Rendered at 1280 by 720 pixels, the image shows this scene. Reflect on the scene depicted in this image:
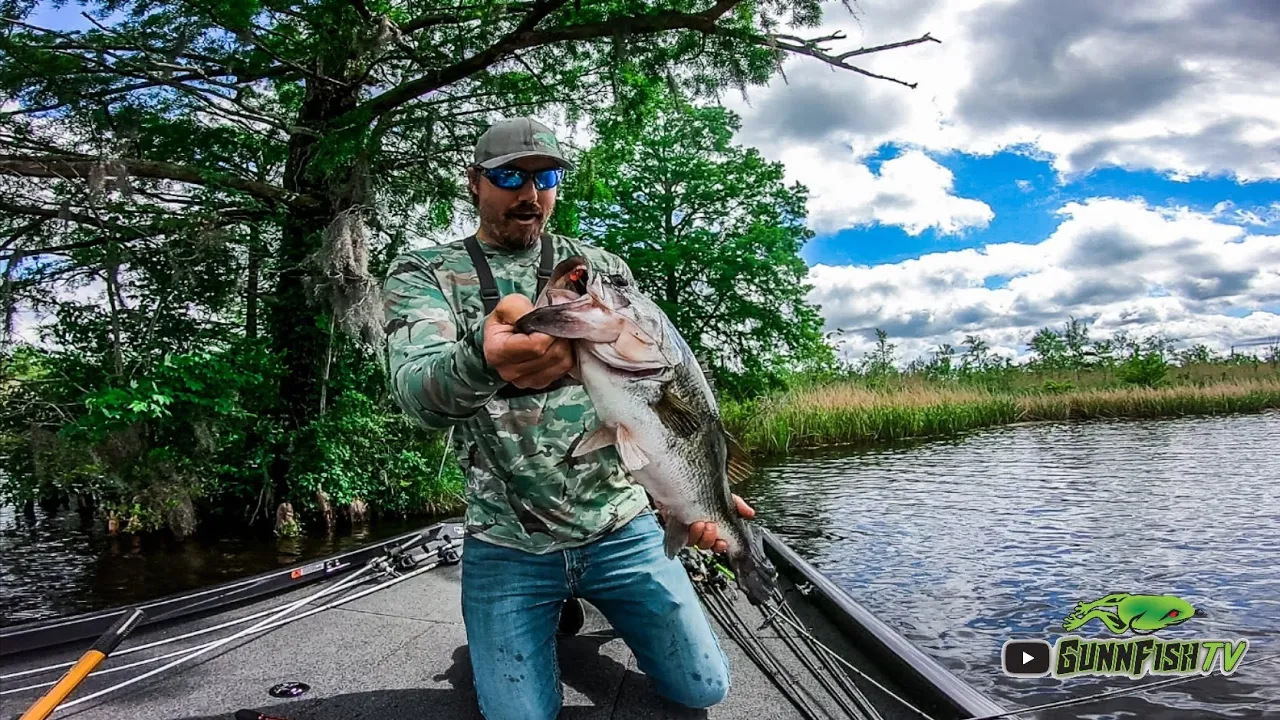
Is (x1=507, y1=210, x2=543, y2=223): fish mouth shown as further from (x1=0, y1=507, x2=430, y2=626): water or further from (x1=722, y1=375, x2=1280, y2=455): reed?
(x1=722, y1=375, x2=1280, y2=455): reed

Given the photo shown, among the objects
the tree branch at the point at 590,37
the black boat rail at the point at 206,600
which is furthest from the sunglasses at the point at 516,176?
the tree branch at the point at 590,37

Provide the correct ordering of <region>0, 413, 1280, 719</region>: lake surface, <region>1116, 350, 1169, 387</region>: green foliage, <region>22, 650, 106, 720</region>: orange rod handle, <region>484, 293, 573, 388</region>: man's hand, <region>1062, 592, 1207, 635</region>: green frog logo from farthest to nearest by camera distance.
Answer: <region>1116, 350, 1169, 387</region>: green foliage < <region>1062, 592, 1207, 635</region>: green frog logo < <region>0, 413, 1280, 719</region>: lake surface < <region>22, 650, 106, 720</region>: orange rod handle < <region>484, 293, 573, 388</region>: man's hand

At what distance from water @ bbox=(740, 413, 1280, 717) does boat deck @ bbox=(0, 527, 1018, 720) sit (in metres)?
1.69

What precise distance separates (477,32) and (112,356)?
6.20 metres

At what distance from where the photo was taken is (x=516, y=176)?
9.28ft

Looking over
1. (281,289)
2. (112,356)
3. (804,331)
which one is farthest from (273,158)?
(804,331)

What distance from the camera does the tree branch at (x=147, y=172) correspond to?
809 centimetres

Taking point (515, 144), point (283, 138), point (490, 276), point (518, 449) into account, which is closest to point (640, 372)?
point (518, 449)

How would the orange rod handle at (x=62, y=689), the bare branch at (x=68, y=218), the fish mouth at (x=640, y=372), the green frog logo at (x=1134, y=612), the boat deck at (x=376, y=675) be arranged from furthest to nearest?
the bare branch at (x=68, y=218)
the green frog logo at (x=1134, y=612)
the boat deck at (x=376, y=675)
the orange rod handle at (x=62, y=689)
the fish mouth at (x=640, y=372)

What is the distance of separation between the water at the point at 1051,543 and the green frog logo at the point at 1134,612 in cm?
10

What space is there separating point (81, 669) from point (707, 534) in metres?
2.16

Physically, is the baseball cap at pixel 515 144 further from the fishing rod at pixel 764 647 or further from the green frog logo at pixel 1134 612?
the green frog logo at pixel 1134 612

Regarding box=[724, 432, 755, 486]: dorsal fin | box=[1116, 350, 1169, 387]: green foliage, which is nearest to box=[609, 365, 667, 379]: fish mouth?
box=[724, 432, 755, 486]: dorsal fin

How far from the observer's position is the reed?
2158 centimetres
